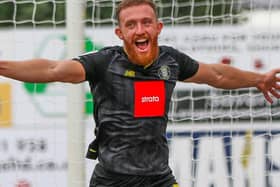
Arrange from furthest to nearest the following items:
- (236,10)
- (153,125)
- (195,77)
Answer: (236,10), (195,77), (153,125)

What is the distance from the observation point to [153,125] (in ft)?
11.0

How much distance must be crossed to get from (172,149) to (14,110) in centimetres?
138

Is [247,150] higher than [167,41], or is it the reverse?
[167,41]

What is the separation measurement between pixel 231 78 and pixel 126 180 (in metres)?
0.76

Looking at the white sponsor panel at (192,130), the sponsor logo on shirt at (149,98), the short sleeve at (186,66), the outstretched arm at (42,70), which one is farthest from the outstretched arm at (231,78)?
the white sponsor panel at (192,130)

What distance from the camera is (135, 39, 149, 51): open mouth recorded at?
3297mm

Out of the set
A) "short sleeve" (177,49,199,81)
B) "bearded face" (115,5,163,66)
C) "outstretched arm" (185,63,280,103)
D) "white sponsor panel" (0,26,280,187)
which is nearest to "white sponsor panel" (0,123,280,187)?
"white sponsor panel" (0,26,280,187)

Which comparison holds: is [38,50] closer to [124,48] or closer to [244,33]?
[244,33]

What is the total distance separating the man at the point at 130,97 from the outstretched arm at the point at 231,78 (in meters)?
0.30

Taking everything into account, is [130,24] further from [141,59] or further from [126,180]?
[126,180]

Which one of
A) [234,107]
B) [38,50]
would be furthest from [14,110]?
[234,107]

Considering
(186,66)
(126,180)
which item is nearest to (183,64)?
(186,66)

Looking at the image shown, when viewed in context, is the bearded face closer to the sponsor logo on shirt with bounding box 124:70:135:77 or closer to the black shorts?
the sponsor logo on shirt with bounding box 124:70:135:77

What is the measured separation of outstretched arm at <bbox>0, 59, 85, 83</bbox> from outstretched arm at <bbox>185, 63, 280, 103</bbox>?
604 mm
